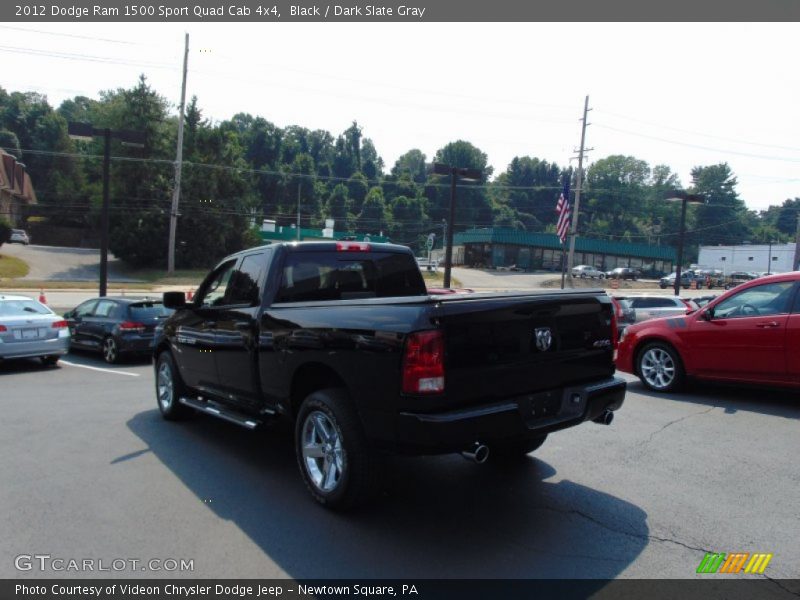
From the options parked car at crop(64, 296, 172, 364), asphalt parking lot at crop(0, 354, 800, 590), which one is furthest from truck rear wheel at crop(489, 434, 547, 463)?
parked car at crop(64, 296, 172, 364)

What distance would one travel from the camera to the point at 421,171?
150500 millimetres

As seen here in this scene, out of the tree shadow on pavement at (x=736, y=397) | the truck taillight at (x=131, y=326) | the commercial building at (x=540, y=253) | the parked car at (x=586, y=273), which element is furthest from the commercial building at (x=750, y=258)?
the truck taillight at (x=131, y=326)

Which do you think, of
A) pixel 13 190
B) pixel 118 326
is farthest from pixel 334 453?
pixel 13 190

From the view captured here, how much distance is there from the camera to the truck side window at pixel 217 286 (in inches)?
249

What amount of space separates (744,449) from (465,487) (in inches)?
123

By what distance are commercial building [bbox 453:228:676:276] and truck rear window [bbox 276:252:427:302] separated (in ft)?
205

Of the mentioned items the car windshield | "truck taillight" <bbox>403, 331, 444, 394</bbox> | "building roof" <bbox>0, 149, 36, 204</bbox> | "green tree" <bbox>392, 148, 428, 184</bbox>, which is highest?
"green tree" <bbox>392, 148, 428, 184</bbox>

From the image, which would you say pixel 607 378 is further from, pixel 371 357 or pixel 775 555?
pixel 371 357

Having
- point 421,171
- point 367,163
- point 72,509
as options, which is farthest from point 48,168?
point 72,509

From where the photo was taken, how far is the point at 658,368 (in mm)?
9156

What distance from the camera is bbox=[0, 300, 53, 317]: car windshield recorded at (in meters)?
11.8

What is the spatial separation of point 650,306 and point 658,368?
357 inches

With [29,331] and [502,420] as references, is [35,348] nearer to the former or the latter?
[29,331]

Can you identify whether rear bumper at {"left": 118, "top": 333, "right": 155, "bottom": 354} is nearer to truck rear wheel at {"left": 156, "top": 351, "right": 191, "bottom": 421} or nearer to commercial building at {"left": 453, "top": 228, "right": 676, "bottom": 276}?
truck rear wheel at {"left": 156, "top": 351, "right": 191, "bottom": 421}
